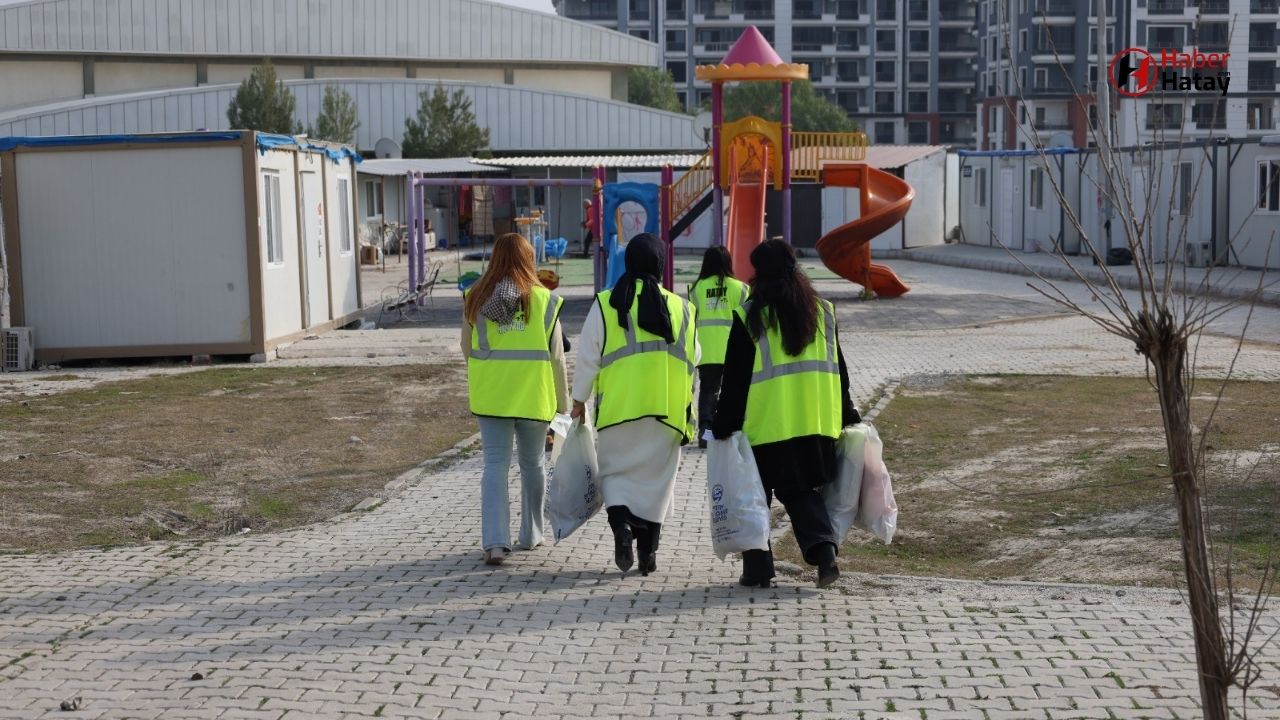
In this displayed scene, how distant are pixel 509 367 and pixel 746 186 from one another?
55.2ft

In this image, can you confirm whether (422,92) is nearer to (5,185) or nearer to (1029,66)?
(5,185)

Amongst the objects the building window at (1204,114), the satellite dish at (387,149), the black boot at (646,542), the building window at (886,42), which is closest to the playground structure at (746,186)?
the black boot at (646,542)

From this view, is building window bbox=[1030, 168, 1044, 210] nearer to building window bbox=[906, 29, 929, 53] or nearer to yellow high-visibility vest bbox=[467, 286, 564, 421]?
yellow high-visibility vest bbox=[467, 286, 564, 421]

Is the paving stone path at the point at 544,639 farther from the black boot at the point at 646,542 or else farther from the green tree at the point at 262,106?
the green tree at the point at 262,106

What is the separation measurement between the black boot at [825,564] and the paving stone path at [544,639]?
0.23ft

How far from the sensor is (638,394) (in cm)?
746

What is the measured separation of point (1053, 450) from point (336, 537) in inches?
212

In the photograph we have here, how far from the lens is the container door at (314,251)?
770 inches

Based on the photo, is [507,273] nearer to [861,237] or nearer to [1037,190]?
[861,237]

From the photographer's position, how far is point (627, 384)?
748cm

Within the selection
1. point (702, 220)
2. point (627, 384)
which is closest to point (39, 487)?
point (627, 384)

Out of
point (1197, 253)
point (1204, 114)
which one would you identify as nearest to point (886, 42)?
point (1204, 114)

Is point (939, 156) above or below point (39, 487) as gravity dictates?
above

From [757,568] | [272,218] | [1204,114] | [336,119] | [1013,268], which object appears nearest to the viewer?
[757,568]
